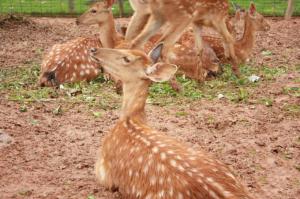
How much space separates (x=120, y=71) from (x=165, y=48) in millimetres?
2343

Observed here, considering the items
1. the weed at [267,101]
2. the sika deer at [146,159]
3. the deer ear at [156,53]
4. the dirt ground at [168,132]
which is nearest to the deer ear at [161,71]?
the sika deer at [146,159]

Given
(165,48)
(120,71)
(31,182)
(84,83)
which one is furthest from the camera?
(84,83)

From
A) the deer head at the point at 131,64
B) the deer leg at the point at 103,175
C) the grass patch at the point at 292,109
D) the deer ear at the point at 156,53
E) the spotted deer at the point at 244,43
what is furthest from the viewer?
the spotted deer at the point at 244,43

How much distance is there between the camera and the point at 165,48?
7.22 meters

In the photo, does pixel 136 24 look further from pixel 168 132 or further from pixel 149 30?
pixel 168 132

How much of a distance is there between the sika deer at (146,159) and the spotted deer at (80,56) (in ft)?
8.77

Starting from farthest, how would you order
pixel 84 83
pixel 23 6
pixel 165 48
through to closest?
pixel 23 6, pixel 84 83, pixel 165 48

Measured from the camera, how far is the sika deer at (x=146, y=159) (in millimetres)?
3480

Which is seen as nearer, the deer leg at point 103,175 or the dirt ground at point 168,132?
the deer leg at point 103,175

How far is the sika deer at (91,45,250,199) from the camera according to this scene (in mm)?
3480

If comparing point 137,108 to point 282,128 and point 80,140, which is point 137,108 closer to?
point 80,140

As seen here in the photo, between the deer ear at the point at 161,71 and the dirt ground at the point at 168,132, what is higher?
the deer ear at the point at 161,71

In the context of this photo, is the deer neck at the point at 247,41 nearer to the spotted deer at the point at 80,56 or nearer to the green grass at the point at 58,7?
the spotted deer at the point at 80,56

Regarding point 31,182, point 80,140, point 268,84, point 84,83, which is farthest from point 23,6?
point 31,182
